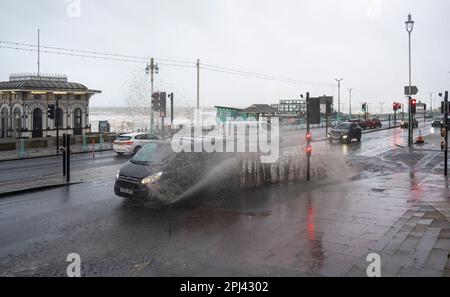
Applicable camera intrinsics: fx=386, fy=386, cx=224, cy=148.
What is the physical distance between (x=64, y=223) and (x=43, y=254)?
6.51ft

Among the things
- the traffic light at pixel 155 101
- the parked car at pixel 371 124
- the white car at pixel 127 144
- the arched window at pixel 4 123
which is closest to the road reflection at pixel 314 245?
the white car at pixel 127 144

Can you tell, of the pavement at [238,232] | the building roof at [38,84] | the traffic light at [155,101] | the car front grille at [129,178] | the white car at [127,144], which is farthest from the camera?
the building roof at [38,84]

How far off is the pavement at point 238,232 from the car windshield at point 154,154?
1225 mm

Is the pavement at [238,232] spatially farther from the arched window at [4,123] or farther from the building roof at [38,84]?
the arched window at [4,123]

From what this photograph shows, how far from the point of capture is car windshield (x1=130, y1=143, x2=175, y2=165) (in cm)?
1056

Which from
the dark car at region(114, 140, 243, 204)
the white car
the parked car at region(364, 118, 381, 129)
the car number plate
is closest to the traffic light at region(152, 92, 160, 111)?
the white car

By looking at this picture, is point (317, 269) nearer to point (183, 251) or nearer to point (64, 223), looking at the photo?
point (183, 251)

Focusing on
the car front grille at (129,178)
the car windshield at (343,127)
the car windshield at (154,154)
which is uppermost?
the car windshield at (343,127)

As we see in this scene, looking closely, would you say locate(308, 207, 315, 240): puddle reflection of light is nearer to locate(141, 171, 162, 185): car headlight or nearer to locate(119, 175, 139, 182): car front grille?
locate(141, 171, 162, 185): car headlight

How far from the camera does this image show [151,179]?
9.87 m

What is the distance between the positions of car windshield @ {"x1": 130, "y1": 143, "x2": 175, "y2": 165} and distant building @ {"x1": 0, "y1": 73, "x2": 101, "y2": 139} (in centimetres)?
2474

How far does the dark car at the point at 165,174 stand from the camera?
9898 mm

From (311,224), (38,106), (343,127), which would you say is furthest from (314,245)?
(38,106)

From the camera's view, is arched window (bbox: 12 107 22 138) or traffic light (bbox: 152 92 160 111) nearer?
traffic light (bbox: 152 92 160 111)
